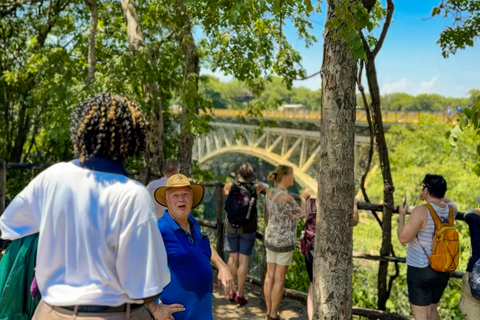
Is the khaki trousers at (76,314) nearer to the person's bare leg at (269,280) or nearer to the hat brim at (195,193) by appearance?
the hat brim at (195,193)

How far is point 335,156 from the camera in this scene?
2859mm

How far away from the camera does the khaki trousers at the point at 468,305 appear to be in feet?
10.9

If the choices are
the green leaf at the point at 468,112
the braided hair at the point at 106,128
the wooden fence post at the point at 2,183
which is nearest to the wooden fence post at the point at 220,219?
the wooden fence post at the point at 2,183

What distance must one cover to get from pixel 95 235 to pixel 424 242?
261 cm

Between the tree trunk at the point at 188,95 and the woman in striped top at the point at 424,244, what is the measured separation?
467 cm

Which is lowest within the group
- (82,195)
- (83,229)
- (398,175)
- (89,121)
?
(398,175)

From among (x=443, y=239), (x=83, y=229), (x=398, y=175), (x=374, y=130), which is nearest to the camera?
(x=83, y=229)

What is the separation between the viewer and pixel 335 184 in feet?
9.43

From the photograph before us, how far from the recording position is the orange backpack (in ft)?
11.3

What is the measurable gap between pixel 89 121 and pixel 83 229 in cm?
35

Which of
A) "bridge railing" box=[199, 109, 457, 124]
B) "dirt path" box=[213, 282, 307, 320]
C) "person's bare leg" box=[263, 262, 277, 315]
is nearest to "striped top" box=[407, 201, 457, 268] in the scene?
"person's bare leg" box=[263, 262, 277, 315]

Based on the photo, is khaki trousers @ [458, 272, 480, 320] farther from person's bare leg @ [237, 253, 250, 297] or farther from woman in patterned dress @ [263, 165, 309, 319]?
person's bare leg @ [237, 253, 250, 297]

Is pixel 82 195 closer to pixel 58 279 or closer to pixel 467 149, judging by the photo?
pixel 58 279

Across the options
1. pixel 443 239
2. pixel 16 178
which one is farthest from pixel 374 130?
pixel 16 178
